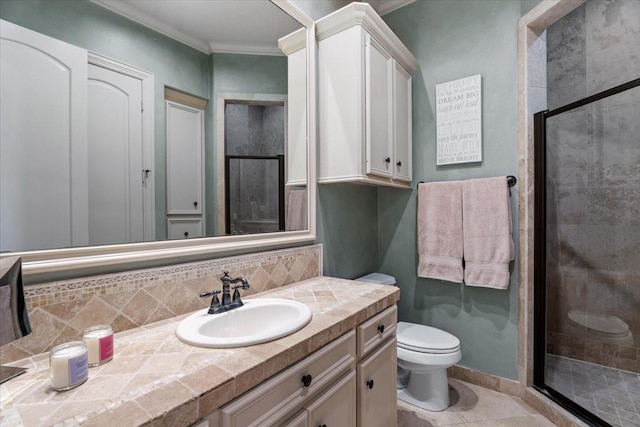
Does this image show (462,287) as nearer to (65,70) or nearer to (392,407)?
(392,407)

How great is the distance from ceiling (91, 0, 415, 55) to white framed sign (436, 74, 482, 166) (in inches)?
46.0

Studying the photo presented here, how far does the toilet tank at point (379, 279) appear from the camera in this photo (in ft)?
7.25

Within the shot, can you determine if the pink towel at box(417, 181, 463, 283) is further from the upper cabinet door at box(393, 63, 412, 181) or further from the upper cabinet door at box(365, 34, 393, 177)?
the upper cabinet door at box(365, 34, 393, 177)

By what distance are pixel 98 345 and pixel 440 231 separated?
1978mm

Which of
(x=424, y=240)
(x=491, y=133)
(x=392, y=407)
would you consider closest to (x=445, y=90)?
(x=491, y=133)

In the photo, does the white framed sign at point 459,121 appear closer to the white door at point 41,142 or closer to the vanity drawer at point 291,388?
the vanity drawer at point 291,388

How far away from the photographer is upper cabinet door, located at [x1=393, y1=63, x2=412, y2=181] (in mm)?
2055

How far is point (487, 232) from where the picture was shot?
6.43ft

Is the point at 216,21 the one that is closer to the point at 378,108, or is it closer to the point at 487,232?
the point at 378,108

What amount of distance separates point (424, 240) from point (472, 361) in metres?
0.90

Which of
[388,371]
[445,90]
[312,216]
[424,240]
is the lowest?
[388,371]

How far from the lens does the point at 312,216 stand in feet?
5.98

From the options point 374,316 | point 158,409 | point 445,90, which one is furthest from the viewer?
point 445,90

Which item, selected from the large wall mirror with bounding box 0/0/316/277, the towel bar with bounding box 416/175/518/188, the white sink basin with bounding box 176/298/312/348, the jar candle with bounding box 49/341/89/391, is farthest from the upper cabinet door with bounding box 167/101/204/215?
the towel bar with bounding box 416/175/518/188
